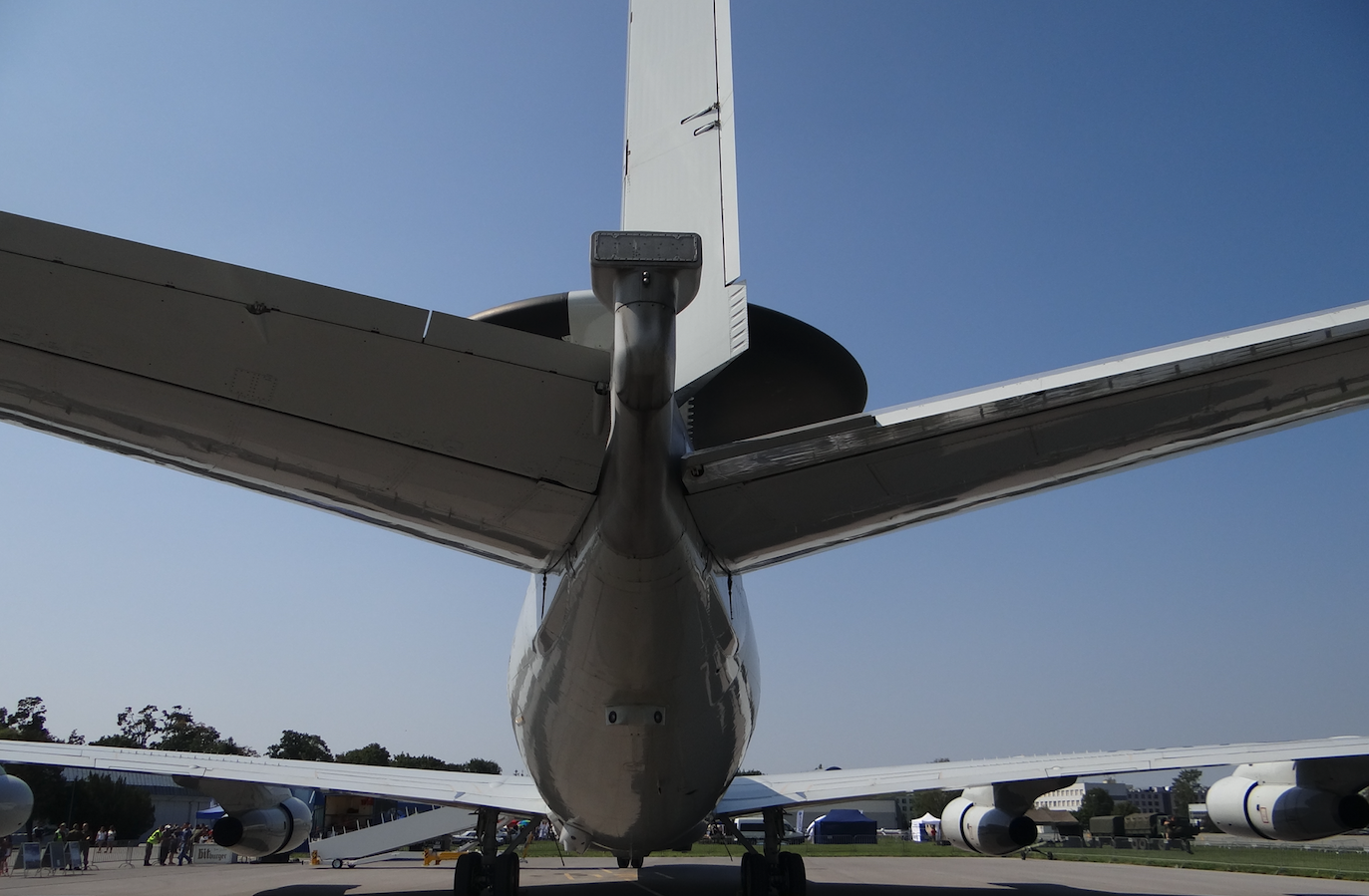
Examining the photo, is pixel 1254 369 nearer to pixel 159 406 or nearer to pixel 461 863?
pixel 159 406

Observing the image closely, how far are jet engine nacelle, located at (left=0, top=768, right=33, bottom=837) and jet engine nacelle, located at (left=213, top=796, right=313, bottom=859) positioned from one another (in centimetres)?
244

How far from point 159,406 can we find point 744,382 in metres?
5.96

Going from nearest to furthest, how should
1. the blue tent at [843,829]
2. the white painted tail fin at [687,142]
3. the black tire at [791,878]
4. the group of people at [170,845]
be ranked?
1. the white painted tail fin at [687,142]
2. the black tire at [791,878]
3. the group of people at [170,845]
4. the blue tent at [843,829]

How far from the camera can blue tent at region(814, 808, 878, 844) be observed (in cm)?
5097

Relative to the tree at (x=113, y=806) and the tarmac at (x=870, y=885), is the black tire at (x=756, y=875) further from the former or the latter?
the tree at (x=113, y=806)

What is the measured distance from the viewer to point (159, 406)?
4125 mm

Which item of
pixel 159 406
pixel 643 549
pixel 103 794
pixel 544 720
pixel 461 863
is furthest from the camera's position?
pixel 103 794

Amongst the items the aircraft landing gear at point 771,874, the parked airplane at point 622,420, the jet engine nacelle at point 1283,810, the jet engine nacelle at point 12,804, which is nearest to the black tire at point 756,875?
the aircraft landing gear at point 771,874

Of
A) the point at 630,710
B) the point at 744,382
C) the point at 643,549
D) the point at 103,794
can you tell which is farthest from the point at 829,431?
the point at 103,794

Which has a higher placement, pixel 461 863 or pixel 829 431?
pixel 829 431

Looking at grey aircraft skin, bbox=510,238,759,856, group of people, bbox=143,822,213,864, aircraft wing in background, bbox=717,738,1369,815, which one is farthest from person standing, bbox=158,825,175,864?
grey aircraft skin, bbox=510,238,759,856

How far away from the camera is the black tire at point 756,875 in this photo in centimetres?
1113

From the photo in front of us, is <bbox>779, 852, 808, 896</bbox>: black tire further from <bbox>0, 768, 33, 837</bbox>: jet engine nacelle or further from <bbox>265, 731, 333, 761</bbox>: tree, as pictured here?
<bbox>265, 731, 333, 761</bbox>: tree

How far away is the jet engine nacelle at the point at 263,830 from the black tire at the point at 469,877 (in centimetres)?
426
